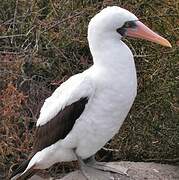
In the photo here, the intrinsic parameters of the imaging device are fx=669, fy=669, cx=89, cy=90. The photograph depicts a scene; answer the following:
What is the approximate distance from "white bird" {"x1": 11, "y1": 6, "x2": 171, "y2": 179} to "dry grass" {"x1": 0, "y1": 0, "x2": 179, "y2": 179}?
0.61 m

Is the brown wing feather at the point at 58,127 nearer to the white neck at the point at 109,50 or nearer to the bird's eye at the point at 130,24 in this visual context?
the white neck at the point at 109,50

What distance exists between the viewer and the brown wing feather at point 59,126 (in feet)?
13.3

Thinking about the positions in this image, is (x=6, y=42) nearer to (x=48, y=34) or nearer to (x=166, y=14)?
(x=48, y=34)

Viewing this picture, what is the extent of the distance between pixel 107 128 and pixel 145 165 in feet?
2.62

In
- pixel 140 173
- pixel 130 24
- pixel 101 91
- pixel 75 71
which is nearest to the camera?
pixel 101 91

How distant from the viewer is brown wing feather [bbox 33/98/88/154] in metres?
4.06

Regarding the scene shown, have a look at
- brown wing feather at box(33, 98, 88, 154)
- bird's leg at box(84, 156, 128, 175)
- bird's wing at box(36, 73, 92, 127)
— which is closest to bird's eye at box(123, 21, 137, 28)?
bird's wing at box(36, 73, 92, 127)

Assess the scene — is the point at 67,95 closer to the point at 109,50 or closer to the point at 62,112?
the point at 62,112

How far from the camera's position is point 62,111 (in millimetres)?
4113

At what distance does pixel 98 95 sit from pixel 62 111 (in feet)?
0.88

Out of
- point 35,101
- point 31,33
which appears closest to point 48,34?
point 31,33

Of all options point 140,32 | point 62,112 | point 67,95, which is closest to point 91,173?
point 62,112

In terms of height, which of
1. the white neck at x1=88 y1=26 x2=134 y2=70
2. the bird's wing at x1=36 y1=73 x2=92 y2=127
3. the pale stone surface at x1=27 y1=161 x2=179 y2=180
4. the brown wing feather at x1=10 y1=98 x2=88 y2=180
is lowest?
the pale stone surface at x1=27 y1=161 x2=179 y2=180

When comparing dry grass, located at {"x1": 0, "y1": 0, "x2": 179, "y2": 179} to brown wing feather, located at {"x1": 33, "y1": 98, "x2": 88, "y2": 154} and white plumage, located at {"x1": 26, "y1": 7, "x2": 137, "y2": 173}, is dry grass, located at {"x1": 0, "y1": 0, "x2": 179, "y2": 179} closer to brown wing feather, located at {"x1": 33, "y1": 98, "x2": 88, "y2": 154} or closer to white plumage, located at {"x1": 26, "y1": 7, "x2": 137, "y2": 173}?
brown wing feather, located at {"x1": 33, "y1": 98, "x2": 88, "y2": 154}
